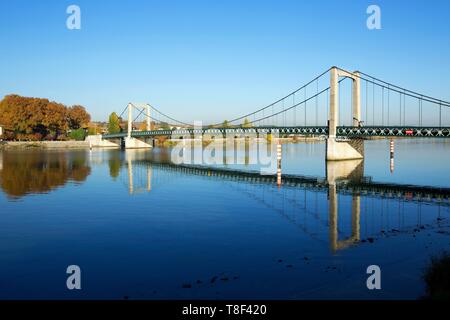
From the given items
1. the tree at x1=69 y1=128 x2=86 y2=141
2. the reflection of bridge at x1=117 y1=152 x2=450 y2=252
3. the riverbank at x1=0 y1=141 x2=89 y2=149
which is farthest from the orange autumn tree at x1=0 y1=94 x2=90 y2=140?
the reflection of bridge at x1=117 y1=152 x2=450 y2=252

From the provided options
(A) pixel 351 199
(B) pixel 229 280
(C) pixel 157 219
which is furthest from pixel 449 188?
(B) pixel 229 280

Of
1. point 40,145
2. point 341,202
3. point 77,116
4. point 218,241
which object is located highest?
point 77,116

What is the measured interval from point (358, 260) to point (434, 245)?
4.24 m

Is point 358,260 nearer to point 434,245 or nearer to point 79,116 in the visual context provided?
point 434,245

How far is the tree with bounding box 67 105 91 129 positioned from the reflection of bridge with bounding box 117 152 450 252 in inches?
4134

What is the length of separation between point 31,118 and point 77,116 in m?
22.7

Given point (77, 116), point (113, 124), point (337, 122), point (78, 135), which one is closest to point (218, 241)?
point (337, 122)

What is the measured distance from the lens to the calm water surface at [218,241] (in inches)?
495

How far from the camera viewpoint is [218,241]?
18.2m

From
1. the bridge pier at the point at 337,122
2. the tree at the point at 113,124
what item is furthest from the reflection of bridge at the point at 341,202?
the tree at the point at 113,124

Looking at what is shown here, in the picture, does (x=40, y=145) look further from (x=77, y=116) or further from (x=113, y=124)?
(x=113, y=124)

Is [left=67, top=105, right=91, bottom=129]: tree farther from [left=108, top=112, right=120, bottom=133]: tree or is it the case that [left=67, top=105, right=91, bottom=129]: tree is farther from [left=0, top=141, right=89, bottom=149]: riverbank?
[left=0, top=141, right=89, bottom=149]: riverbank

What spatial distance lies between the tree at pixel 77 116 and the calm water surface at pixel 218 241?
113 meters

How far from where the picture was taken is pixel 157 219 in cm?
2334
